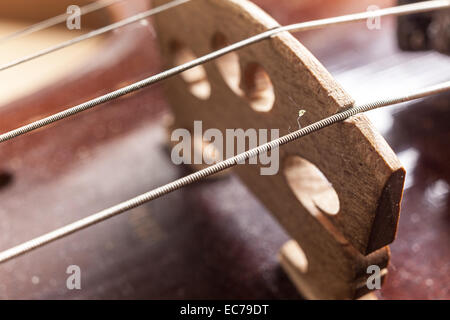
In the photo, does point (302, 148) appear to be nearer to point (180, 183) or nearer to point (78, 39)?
point (180, 183)

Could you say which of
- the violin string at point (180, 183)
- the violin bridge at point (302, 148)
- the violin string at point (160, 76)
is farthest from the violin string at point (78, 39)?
the violin string at point (180, 183)

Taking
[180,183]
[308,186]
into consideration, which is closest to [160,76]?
[180,183]

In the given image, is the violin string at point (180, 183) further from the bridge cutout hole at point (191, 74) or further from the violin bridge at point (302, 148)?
the bridge cutout hole at point (191, 74)

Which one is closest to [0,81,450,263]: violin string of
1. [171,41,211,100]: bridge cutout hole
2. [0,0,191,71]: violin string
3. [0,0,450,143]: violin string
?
[0,0,450,143]: violin string

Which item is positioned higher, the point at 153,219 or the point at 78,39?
the point at 78,39

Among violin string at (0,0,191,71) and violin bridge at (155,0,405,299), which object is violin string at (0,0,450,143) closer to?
violin bridge at (155,0,405,299)
